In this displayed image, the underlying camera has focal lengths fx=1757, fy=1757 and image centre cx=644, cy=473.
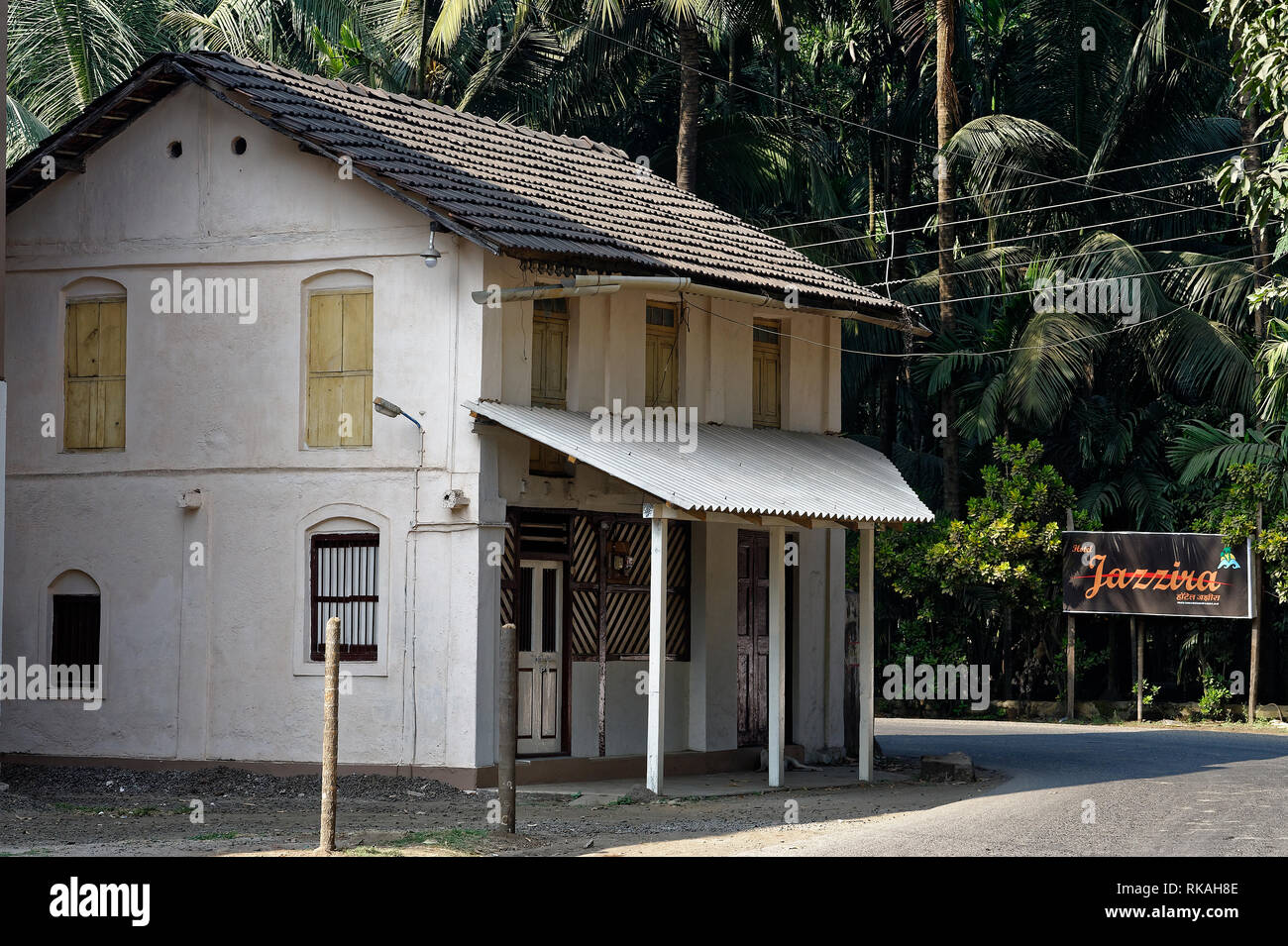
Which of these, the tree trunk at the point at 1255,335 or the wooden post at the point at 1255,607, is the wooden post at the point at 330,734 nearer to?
the tree trunk at the point at 1255,335

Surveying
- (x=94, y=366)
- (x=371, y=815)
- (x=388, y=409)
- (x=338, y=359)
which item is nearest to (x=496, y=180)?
(x=338, y=359)

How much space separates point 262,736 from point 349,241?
535cm

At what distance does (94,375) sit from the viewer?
20109 mm

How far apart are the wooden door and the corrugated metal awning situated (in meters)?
1.84

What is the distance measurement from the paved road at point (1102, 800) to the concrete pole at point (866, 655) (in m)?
1.66

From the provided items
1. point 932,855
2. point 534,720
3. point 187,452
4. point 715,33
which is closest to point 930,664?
point 715,33

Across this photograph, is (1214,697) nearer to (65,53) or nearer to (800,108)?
(800,108)

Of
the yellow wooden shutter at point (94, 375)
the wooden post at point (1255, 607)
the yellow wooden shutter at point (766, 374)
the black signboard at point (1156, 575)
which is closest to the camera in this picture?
the yellow wooden shutter at point (94, 375)

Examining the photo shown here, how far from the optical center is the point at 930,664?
31.5 m

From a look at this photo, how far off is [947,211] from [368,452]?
15448 millimetres

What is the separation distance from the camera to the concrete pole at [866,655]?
19859 mm

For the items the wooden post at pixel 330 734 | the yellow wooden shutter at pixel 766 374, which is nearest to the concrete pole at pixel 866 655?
the yellow wooden shutter at pixel 766 374

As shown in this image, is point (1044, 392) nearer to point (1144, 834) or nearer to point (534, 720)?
point (534, 720)

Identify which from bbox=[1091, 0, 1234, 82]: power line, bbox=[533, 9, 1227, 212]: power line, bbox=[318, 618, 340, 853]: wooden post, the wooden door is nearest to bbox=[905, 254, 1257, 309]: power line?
bbox=[533, 9, 1227, 212]: power line
